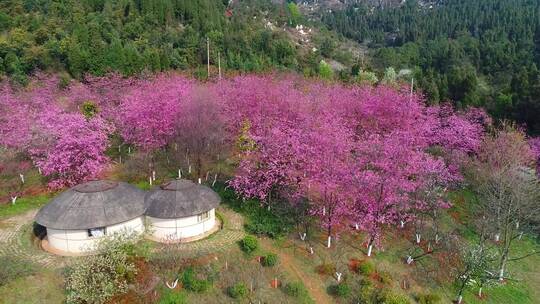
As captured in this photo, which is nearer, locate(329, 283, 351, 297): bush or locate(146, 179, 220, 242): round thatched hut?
locate(329, 283, 351, 297): bush

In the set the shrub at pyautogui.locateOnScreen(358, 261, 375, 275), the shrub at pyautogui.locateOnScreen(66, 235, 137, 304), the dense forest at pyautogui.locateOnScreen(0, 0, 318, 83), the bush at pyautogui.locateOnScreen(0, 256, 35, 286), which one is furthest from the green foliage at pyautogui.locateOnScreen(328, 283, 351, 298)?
the dense forest at pyautogui.locateOnScreen(0, 0, 318, 83)

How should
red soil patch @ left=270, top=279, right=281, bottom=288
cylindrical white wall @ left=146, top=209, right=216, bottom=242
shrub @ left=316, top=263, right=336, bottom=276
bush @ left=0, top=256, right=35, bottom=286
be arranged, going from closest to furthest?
bush @ left=0, top=256, right=35, bottom=286
red soil patch @ left=270, top=279, right=281, bottom=288
shrub @ left=316, top=263, right=336, bottom=276
cylindrical white wall @ left=146, top=209, right=216, bottom=242

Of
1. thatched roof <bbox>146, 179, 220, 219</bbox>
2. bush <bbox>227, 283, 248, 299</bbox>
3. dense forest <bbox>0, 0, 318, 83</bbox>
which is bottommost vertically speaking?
bush <bbox>227, 283, 248, 299</bbox>

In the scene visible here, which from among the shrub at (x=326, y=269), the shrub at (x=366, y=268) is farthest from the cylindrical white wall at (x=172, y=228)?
the shrub at (x=366, y=268)

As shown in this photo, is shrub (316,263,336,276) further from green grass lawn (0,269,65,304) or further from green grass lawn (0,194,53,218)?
green grass lawn (0,194,53,218)

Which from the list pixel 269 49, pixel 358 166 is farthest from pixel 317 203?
pixel 269 49

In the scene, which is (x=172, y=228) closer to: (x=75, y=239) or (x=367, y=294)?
(x=75, y=239)
